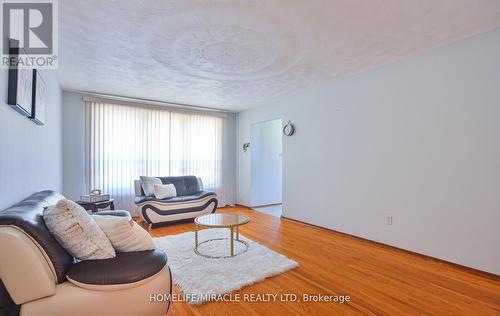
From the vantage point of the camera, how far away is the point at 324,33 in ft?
7.89

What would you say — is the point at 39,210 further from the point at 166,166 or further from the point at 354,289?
the point at 166,166

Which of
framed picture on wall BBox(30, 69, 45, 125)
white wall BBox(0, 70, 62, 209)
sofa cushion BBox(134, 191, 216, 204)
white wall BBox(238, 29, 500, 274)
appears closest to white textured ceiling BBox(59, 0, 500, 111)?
white wall BBox(238, 29, 500, 274)

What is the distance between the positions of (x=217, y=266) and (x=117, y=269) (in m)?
1.23

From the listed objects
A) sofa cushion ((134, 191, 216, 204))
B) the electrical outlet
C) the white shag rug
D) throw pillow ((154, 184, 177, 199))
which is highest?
throw pillow ((154, 184, 177, 199))

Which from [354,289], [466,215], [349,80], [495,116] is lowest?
[354,289]

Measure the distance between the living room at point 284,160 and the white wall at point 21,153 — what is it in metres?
0.02

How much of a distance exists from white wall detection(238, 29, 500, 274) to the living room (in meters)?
0.02

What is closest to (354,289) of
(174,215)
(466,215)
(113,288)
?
(466,215)

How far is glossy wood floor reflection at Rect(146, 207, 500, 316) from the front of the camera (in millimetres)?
1882

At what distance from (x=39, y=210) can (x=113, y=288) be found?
2.54 feet

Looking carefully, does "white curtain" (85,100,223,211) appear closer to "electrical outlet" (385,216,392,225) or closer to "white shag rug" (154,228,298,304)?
"white shag rug" (154,228,298,304)

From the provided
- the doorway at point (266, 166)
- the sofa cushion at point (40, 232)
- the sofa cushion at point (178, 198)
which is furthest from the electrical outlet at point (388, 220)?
the sofa cushion at point (40, 232)

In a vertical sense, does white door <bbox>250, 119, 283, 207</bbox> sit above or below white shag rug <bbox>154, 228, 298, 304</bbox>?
above

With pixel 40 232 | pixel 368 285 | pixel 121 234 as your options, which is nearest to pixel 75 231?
pixel 40 232
